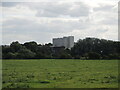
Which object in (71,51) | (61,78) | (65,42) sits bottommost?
(61,78)

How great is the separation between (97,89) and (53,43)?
431ft

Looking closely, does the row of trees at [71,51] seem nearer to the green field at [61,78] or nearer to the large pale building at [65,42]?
the large pale building at [65,42]

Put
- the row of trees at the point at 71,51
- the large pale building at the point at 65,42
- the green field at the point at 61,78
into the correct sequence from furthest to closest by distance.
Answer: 1. the large pale building at the point at 65,42
2. the row of trees at the point at 71,51
3. the green field at the point at 61,78

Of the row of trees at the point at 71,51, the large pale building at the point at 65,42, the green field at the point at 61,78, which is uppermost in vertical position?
the large pale building at the point at 65,42

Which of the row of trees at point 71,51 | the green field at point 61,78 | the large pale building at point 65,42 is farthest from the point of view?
the large pale building at point 65,42

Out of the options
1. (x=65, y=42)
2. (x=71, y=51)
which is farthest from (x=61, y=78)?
(x=65, y=42)

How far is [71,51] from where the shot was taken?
10306 centimetres

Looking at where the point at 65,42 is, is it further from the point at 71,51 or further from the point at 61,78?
the point at 61,78

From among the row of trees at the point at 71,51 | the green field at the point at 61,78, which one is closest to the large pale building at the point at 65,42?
the row of trees at the point at 71,51

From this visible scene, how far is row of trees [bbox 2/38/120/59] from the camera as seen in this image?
82.0 meters

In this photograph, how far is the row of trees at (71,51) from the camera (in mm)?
82044

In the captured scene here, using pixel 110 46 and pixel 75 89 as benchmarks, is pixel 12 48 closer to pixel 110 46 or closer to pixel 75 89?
pixel 110 46

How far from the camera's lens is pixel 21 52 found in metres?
85.4

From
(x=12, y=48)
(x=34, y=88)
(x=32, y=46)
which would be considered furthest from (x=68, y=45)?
(x=34, y=88)
